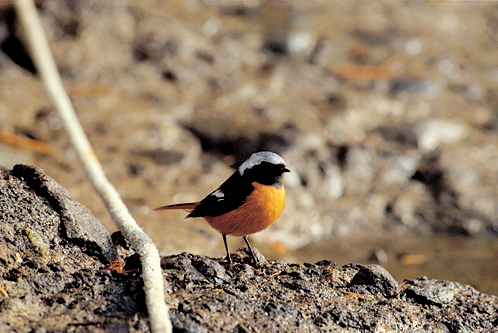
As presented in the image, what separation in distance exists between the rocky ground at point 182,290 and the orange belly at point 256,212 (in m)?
0.26

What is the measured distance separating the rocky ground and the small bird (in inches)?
11.0

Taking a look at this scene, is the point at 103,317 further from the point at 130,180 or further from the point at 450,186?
the point at 450,186

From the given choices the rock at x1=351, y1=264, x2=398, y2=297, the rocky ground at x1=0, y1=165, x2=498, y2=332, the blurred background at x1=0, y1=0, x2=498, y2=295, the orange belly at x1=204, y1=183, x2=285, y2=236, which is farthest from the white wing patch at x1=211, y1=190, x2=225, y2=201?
the blurred background at x1=0, y1=0, x2=498, y2=295

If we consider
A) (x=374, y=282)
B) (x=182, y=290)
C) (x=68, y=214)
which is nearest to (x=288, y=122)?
→ (x=374, y=282)

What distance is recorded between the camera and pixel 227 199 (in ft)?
13.5

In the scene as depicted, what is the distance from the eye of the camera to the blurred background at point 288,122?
6918 millimetres

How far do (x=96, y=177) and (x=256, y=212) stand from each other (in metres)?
1.15

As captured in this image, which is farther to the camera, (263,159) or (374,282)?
(263,159)

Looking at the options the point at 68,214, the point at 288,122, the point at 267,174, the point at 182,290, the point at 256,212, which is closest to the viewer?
the point at 182,290

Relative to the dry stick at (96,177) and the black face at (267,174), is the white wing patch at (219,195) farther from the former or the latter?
the dry stick at (96,177)

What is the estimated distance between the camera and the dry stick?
2746 mm

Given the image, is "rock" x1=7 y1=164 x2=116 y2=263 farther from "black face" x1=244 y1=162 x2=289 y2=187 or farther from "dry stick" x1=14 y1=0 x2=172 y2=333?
"black face" x1=244 y1=162 x2=289 y2=187

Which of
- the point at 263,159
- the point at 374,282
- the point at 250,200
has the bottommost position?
the point at 374,282

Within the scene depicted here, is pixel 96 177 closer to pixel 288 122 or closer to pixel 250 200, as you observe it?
pixel 250 200
